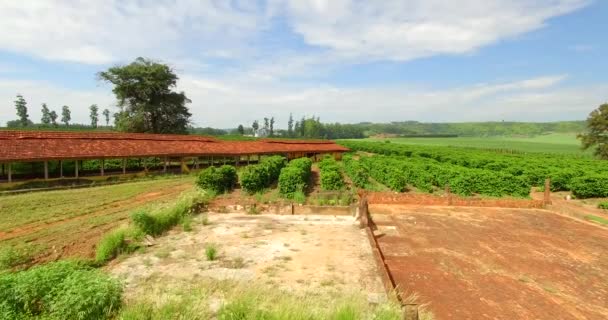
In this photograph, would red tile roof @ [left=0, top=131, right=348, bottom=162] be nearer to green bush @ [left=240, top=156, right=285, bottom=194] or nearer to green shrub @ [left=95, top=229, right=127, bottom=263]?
green bush @ [left=240, top=156, right=285, bottom=194]

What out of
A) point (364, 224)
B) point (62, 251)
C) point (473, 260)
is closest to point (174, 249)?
point (62, 251)

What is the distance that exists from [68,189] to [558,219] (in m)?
25.6

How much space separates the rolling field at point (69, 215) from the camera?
961cm

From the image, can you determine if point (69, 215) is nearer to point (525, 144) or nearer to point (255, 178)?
point (255, 178)

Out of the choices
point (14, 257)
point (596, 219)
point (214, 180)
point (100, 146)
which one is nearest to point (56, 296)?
point (14, 257)

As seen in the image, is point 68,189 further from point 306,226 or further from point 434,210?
point 434,210

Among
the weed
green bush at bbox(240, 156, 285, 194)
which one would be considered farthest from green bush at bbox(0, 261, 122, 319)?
green bush at bbox(240, 156, 285, 194)

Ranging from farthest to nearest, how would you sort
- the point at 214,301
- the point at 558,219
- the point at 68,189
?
1. the point at 68,189
2. the point at 558,219
3. the point at 214,301

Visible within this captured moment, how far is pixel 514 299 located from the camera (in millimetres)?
7207

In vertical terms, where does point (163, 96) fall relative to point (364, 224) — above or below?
above

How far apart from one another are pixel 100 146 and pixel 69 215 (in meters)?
12.6

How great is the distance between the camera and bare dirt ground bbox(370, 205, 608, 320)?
6.96 m

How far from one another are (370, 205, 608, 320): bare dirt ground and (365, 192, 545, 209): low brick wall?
1.21 m

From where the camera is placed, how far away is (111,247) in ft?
28.7
